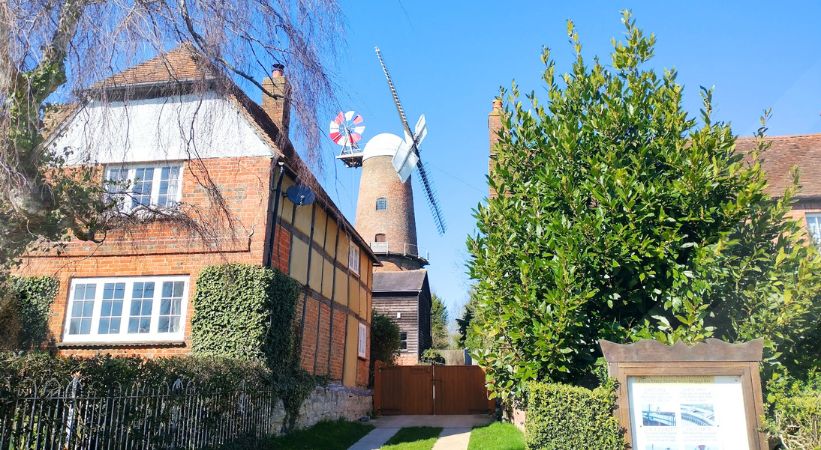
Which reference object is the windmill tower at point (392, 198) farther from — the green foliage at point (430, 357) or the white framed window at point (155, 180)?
the white framed window at point (155, 180)

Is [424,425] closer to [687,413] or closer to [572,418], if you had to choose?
[572,418]

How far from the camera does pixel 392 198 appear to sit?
37719 mm

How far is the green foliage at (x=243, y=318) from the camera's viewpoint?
1104 cm

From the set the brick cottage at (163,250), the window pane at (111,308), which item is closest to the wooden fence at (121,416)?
the brick cottage at (163,250)

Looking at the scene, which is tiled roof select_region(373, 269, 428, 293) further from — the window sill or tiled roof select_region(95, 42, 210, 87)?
tiled roof select_region(95, 42, 210, 87)

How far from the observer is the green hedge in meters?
11.0

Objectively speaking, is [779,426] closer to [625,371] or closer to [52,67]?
[625,371]

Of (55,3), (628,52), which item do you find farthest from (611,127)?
(55,3)

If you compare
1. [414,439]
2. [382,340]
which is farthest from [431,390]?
[414,439]

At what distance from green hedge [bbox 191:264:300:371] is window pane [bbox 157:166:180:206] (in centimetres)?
197

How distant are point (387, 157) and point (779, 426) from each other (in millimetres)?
33548

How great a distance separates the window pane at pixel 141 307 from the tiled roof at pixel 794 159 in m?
14.5

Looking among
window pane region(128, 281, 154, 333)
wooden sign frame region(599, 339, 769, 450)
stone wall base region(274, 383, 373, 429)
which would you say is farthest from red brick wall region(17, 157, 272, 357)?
wooden sign frame region(599, 339, 769, 450)

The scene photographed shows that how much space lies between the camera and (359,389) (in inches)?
729
